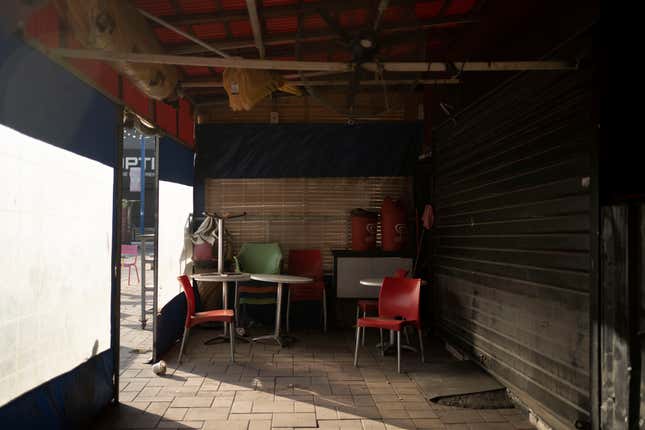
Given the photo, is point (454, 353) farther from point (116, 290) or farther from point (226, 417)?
point (116, 290)

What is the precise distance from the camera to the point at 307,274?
742cm

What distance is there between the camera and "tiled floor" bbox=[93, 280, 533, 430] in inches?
155

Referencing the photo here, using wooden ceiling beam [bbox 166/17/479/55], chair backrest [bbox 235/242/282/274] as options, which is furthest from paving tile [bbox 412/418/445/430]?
chair backrest [bbox 235/242/282/274]

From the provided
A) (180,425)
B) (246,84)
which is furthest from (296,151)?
(180,425)

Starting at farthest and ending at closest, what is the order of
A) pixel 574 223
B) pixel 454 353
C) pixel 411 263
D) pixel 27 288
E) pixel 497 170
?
pixel 411 263, pixel 454 353, pixel 497 170, pixel 574 223, pixel 27 288

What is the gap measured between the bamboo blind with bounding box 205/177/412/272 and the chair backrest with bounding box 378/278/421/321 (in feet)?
7.29

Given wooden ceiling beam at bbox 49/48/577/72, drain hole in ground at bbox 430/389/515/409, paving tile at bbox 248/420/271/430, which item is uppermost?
wooden ceiling beam at bbox 49/48/577/72

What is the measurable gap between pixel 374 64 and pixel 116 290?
286 cm

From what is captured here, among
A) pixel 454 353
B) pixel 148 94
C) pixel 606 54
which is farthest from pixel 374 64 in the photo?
pixel 454 353

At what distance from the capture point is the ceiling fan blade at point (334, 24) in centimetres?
344

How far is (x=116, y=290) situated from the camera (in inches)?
171

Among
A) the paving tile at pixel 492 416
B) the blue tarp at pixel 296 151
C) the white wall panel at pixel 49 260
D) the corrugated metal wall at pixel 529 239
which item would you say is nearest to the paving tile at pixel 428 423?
the paving tile at pixel 492 416

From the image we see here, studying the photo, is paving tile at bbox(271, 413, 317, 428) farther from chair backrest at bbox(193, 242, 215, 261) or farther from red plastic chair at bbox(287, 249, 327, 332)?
chair backrest at bbox(193, 242, 215, 261)

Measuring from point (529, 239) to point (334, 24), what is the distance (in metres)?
2.26
